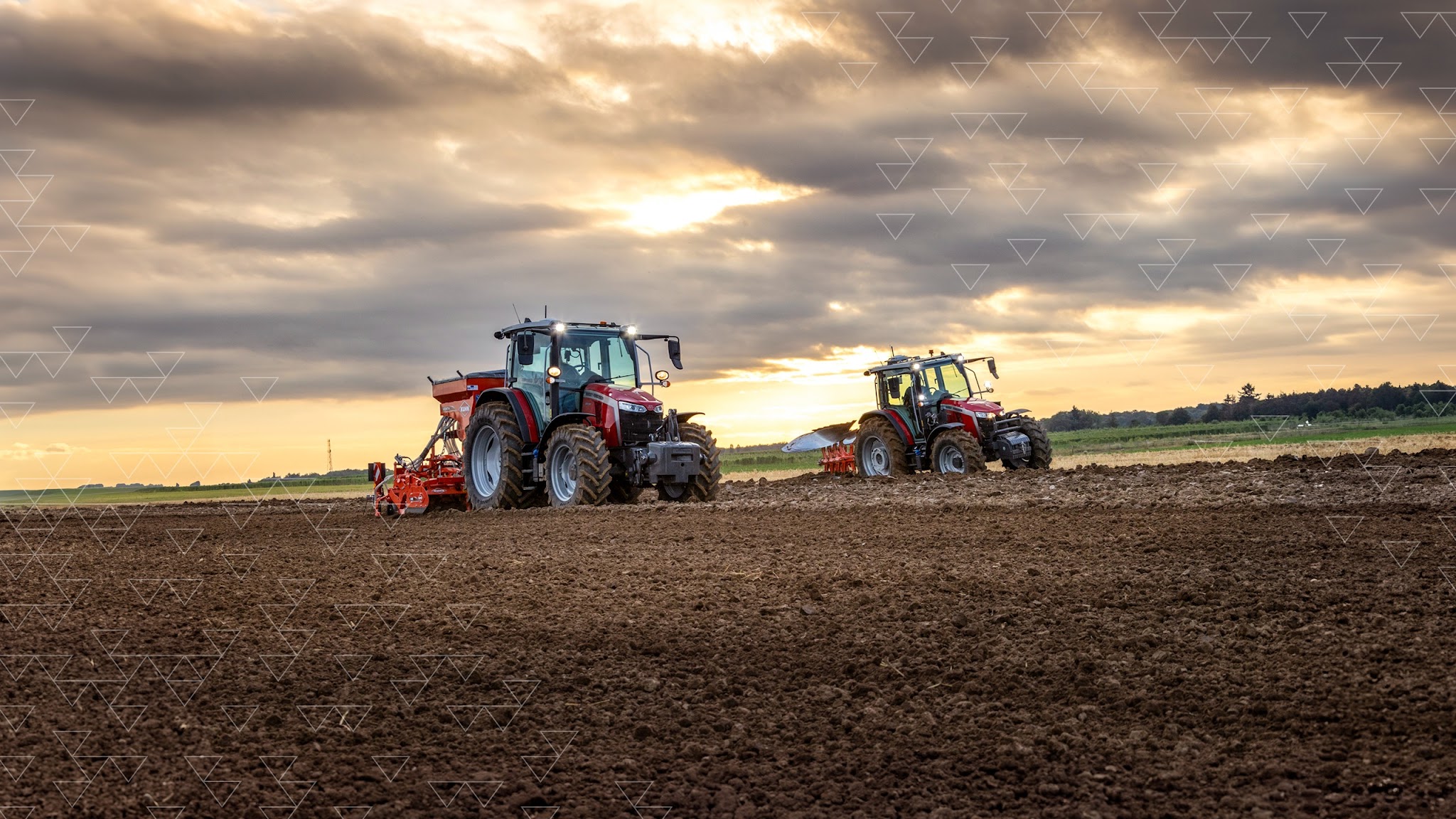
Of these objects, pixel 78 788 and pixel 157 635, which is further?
pixel 157 635

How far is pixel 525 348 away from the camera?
16359 mm

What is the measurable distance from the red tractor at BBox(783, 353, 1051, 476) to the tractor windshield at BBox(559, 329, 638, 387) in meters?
6.45

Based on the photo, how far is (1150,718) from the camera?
5.06 metres

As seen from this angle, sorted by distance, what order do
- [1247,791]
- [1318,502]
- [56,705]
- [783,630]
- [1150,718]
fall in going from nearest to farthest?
[1247,791] < [1150,718] < [56,705] < [783,630] < [1318,502]

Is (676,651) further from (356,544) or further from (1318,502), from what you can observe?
(1318,502)

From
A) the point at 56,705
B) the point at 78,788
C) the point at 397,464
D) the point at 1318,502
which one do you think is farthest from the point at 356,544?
the point at 1318,502

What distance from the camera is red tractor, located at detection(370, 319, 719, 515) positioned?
16109 mm

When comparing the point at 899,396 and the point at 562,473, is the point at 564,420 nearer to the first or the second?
the point at 562,473

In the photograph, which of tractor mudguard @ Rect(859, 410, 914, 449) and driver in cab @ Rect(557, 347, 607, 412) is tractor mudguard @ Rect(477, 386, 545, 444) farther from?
tractor mudguard @ Rect(859, 410, 914, 449)

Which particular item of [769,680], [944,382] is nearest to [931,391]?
[944,382]

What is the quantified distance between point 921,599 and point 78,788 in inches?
205

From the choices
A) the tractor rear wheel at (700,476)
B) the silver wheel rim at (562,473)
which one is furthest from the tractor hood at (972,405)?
the silver wheel rim at (562,473)

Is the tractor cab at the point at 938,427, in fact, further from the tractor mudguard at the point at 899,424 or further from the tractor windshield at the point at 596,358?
the tractor windshield at the point at 596,358

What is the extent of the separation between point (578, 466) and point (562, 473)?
1.04 m
